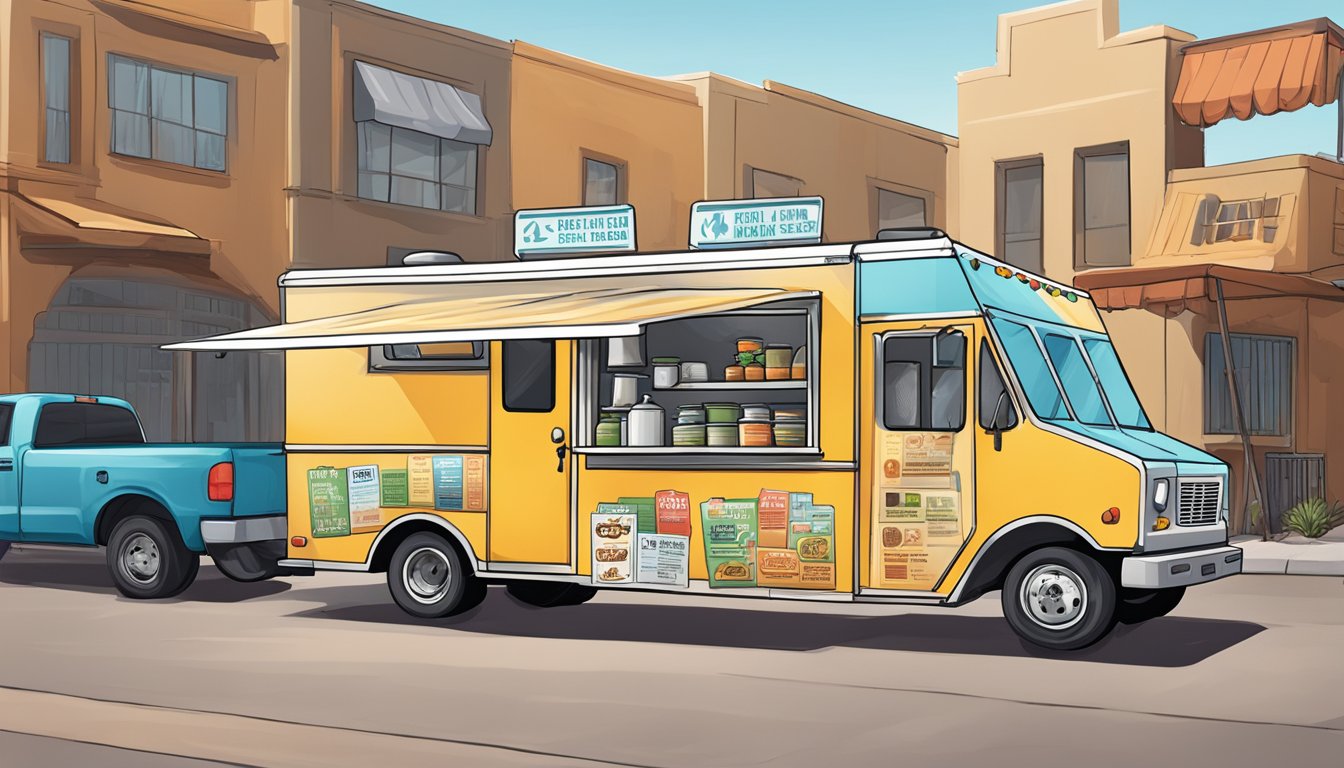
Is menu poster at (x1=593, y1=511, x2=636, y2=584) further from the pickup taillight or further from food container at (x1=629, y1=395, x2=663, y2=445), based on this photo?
the pickup taillight

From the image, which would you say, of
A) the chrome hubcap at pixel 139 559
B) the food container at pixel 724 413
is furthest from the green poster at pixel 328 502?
the food container at pixel 724 413

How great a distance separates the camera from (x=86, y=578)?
17.7m

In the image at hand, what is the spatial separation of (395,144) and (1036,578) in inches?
773

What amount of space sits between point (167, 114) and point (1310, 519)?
1766 cm

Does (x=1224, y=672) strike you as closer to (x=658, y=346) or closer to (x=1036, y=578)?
(x=1036, y=578)

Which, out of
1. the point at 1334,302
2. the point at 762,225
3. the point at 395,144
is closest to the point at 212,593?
the point at 762,225

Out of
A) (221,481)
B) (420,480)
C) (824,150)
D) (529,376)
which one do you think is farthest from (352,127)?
(529,376)

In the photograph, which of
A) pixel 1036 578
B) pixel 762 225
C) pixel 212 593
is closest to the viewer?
pixel 1036 578

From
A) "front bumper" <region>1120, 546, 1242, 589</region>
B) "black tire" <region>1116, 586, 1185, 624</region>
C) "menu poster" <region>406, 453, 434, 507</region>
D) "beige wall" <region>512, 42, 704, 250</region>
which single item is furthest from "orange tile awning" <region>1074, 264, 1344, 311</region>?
"beige wall" <region>512, 42, 704, 250</region>

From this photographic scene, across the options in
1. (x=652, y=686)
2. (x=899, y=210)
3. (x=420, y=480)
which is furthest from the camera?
(x=899, y=210)

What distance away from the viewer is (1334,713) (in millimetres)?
9078

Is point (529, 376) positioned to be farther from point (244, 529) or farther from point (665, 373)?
point (244, 529)

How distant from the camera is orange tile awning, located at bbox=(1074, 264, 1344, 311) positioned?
20.8 meters

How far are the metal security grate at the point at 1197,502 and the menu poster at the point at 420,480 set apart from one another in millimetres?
5723
